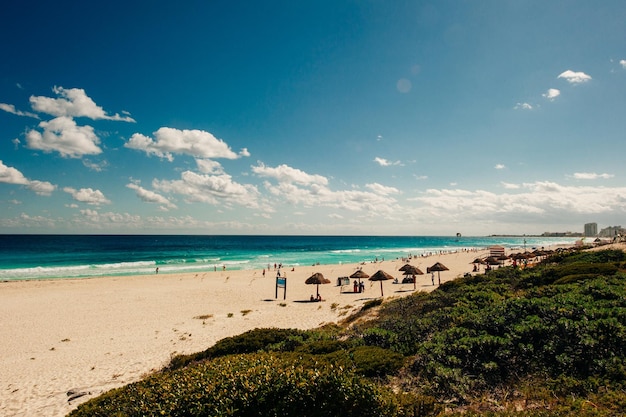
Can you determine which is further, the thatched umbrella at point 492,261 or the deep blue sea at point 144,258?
the deep blue sea at point 144,258

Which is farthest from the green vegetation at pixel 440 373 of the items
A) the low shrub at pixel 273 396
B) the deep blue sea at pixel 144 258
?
the deep blue sea at pixel 144 258

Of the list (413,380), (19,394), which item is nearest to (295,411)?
(413,380)

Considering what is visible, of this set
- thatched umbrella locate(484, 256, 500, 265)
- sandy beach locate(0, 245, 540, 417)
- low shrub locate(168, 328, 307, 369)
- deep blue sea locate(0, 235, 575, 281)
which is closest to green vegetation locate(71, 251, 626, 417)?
low shrub locate(168, 328, 307, 369)

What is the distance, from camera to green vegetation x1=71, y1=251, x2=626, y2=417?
14.0 ft

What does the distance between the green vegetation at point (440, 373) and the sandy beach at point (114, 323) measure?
489cm

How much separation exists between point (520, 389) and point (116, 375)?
39.3 feet

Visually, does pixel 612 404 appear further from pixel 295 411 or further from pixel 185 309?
pixel 185 309

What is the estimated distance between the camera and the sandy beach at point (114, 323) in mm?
10977

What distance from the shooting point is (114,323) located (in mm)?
19375

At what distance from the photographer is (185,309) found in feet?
74.6

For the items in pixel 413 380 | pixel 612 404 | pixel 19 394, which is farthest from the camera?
pixel 19 394

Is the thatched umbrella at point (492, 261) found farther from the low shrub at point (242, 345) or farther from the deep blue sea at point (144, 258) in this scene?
the deep blue sea at point (144, 258)

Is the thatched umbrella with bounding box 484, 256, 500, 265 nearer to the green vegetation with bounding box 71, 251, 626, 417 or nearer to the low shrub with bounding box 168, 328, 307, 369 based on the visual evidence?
the green vegetation with bounding box 71, 251, 626, 417

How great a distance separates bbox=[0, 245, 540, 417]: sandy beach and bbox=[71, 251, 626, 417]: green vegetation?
489cm
